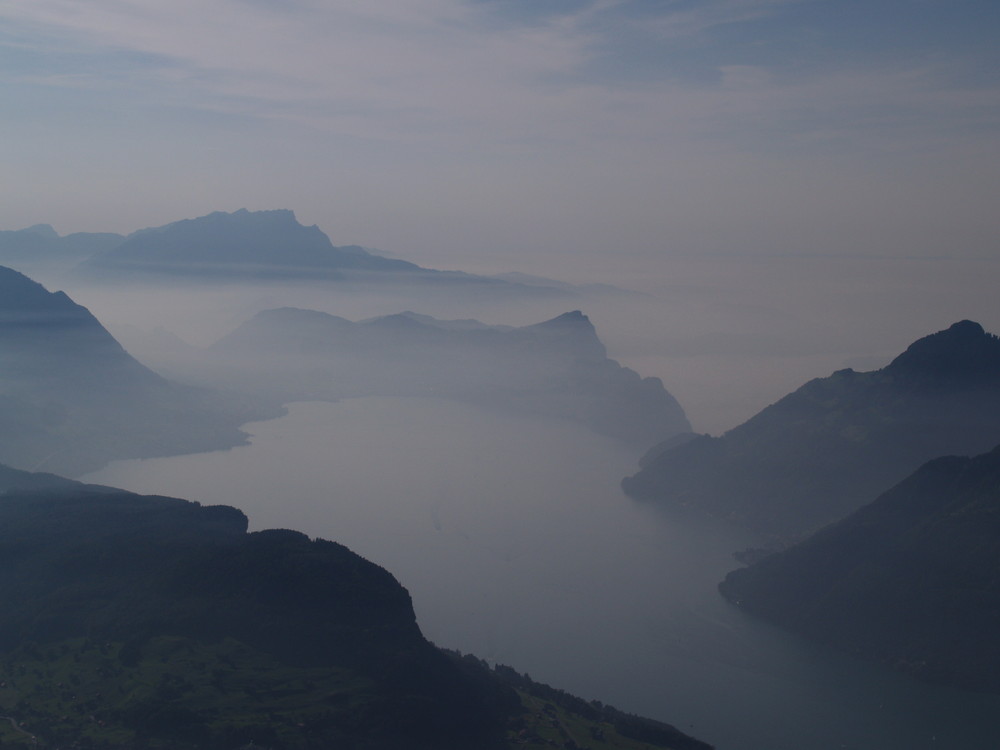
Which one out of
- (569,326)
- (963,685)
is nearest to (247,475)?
(963,685)

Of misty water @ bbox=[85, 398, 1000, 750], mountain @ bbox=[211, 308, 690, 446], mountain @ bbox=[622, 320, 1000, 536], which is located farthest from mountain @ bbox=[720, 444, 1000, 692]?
mountain @ bbox=[211, 308, 690, 446]

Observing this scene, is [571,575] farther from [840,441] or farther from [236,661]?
[840,441]

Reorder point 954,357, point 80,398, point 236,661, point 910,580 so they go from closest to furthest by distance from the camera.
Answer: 1. point 236,661
2. point 910,580
3. point 954,357
4. point 80,398

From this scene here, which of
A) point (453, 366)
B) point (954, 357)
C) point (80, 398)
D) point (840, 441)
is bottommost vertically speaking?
point (80, 398)

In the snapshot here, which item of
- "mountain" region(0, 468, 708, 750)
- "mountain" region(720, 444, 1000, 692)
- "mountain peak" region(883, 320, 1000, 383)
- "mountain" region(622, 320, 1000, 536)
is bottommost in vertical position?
"mountain" region(0, 468, 708, 750)

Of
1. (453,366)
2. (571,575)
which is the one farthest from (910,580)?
(453,366)

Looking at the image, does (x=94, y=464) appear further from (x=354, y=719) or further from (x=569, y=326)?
(x=569, y=326)

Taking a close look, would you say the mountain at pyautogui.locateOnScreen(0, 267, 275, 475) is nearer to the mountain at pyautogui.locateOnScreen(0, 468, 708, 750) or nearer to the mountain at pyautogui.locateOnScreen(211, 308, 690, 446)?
the mountain at pyautogui.locateOnScreen(211, 308, 690, 446)
